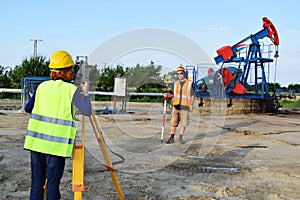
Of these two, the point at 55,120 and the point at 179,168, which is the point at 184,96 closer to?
the point at 179,168

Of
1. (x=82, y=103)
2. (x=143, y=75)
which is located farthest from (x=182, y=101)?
(x=143, y=75)

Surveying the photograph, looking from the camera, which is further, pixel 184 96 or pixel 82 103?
pixel 184 96

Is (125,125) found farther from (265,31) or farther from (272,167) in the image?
(265,31)

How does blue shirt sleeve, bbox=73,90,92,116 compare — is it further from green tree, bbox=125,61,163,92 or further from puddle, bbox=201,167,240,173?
green tree, bbox=125,61,163,92

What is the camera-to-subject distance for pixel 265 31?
67.0 feet

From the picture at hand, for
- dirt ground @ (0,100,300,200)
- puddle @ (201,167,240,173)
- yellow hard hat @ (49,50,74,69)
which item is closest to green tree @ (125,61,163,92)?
dirt ground @ (0,100,300,200)

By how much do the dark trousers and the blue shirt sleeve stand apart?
51 centimetres

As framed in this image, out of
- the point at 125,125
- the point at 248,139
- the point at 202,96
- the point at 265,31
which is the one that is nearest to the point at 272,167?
the point at 248,139

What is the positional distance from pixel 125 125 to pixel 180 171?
7.02 m

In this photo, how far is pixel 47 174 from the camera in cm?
362

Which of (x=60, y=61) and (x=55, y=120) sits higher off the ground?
(x=60, y=61)

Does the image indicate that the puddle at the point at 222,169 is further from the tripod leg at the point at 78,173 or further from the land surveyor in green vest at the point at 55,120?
the land surveyor in green vest at the point at 55,120

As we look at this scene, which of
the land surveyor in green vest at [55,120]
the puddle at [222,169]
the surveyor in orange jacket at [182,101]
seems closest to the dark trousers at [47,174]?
the land surveyor in green vest at [55,120]

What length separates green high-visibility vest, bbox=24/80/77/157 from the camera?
3.55 metres
